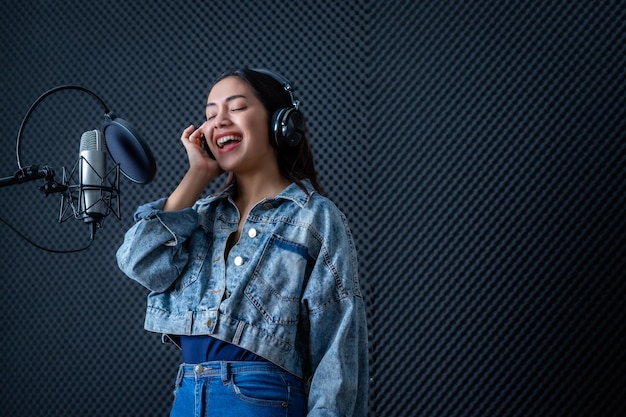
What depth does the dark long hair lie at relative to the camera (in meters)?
1.46

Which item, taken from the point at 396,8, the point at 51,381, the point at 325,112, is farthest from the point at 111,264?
the point at 396,8

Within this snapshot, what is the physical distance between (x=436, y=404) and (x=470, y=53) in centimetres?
108

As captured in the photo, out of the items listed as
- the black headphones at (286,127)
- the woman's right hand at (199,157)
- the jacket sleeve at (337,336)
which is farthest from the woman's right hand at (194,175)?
the jacket sleeve at (337,336)

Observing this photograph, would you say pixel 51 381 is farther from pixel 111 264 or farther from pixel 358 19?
pixel 358 19

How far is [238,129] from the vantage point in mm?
1412

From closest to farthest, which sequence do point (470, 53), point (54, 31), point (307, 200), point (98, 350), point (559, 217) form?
point (307, 200)
point (559, 217)
point (470, 53)
point (98, 350)
point (54, 31)

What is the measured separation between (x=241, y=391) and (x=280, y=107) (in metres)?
0.61

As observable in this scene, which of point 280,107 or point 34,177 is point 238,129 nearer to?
point 280,107

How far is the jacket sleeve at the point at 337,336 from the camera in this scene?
121 cm

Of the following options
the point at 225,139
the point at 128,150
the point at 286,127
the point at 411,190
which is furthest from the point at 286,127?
the point at 411,190

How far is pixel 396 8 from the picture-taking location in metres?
2.26

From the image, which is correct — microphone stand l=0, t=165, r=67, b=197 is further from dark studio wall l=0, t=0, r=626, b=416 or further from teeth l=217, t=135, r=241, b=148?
dark studio wall l=0, t=0, r=626, b=416

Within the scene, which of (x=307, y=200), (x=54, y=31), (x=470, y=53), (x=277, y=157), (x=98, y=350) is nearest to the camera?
(x=307, y=200)

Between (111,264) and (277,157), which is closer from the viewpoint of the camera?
(277,157)
